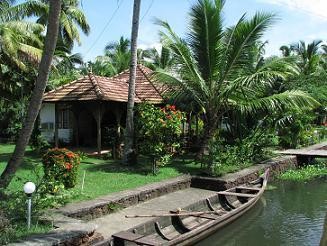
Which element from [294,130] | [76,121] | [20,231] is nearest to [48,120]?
[76,121]

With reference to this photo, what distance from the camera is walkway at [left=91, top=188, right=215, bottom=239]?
32.5 ft

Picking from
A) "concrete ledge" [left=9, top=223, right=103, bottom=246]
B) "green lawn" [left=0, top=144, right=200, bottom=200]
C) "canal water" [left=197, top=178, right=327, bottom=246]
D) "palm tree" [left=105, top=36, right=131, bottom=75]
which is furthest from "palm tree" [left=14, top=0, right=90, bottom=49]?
"concrete ledge" [left=9, top=223, right=103, bottom=246]

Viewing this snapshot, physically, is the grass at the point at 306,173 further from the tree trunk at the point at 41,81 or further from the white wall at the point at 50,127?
the tree trunk at the point at 41,81

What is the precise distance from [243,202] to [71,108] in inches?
395

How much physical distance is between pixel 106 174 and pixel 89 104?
14.6 feet

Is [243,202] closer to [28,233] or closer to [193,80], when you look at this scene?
[193,80]

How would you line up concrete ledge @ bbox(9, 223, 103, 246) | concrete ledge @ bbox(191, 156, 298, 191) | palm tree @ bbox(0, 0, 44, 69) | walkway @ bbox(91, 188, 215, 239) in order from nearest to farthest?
concrete ledge @ bbox(9, 223, 103, 246)
walkway @ bbox(91, 188, 215, 239)
concrete ledge @ bbox(191, 156, 298, 191)
palm tree @ bbox(0, 0, 44, 69)

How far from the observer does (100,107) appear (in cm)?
1773

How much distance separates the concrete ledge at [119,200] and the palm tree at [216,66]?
3939 millimetres

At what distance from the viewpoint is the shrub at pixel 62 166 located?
1158 centimetres

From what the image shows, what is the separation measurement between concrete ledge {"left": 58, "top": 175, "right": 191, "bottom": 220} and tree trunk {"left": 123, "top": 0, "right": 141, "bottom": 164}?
2489 mm

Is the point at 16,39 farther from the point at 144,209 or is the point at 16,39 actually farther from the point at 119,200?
the point at 144,209

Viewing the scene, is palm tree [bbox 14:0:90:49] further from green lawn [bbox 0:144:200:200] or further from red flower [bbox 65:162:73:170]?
red flower [bbox 65:162:73:170]

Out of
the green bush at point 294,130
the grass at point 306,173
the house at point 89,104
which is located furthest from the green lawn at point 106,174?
the green bush at point 294,130
